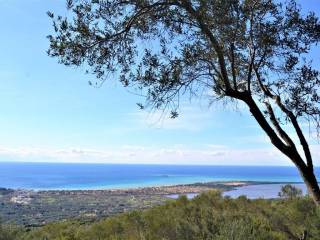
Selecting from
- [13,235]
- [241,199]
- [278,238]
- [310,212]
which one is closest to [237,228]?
[278,238]

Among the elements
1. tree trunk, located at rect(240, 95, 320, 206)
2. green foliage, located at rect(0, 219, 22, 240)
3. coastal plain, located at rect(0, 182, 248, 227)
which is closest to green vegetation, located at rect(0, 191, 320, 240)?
green foliage, located at rect(0, 219, 22, 240)

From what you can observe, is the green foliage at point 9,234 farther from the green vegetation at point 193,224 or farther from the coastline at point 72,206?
the coastline at point 72,206

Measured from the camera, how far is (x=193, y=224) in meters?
12.0

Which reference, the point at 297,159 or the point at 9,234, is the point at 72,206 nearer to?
the point at 9,234

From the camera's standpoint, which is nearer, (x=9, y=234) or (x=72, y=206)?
(x=9, y=234)

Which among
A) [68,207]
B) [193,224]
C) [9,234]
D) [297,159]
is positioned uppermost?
[297,159]

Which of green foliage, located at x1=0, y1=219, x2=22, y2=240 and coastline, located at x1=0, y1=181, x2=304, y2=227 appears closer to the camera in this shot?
green foliage, located at x1=0, y1=219, x2=22, y2=240

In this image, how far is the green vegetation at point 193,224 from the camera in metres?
11.2

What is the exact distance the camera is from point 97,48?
5777mm

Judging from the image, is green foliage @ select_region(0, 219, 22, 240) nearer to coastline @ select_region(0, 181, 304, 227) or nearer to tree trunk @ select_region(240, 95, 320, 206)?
tree trunk @ select_region(240, 95, 320, 206)

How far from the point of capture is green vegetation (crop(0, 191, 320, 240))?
1120cm

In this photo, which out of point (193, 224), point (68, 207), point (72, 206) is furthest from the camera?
point (72, 206)

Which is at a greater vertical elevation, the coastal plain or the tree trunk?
the tree trunk

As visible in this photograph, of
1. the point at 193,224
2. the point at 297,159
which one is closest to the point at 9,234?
the point at 193,224
